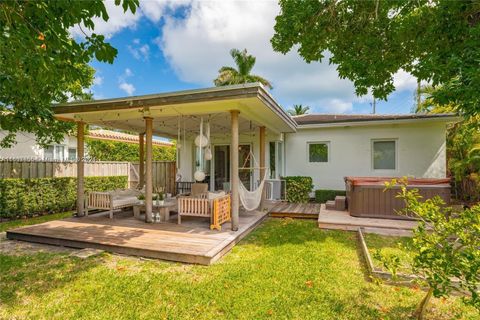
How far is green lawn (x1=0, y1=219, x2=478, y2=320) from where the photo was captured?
2.91 meters

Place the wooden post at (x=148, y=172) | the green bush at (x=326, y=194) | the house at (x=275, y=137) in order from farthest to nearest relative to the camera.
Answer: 1. the green bush at (x=326, y=194)
2. the wooden post at (x=148, y=172)
3. the house at (x=275, y=137)

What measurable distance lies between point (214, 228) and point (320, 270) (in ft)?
8.25

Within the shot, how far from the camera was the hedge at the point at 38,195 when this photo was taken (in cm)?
728

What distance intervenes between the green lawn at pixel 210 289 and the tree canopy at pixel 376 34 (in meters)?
4.19

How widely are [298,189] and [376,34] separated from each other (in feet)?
18.3

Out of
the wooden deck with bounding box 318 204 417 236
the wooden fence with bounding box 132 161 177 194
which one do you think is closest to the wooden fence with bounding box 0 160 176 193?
the wooden fence with bounding box 132 161 177 194

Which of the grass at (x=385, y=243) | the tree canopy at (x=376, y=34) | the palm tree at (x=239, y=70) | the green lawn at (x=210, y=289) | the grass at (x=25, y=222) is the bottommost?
the green lawn at (x=210, y=289)

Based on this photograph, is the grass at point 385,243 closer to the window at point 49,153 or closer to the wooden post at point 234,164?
the wooden post at point 234,164

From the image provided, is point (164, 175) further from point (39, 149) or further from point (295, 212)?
point (295, 212)

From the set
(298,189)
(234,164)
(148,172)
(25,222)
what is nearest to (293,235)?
(234,164)

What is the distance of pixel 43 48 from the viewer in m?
2.77

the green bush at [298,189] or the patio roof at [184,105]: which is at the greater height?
the patio roof at [184,105]

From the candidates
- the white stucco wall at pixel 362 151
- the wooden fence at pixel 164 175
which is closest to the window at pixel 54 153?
the wooden fence at pixel 164 175

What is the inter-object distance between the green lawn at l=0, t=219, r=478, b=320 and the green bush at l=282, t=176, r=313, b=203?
5097mm
